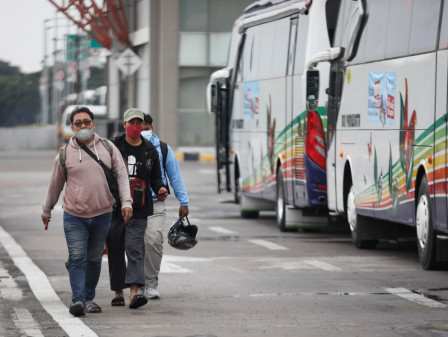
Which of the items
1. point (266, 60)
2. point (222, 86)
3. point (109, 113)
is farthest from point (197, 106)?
point (266, 60)

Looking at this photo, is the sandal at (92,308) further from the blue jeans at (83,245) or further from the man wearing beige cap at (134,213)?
the man wearing beige cap at (134,213)

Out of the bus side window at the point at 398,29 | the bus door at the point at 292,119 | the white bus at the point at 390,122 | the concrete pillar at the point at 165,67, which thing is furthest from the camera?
the concrete pillar at the point at 165,67

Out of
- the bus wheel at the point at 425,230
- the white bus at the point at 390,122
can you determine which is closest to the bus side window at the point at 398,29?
the white bus at the point at 390,122

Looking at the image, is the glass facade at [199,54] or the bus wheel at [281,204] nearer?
the bus wheel at [281,204]

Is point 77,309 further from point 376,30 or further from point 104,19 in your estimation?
point 104,19

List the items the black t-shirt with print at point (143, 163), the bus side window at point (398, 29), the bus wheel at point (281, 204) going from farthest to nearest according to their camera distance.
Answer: the bus wheel at point (281, 204) → the bus side window at point (398, 29) → the black t-shirt with print at point (143, 163)

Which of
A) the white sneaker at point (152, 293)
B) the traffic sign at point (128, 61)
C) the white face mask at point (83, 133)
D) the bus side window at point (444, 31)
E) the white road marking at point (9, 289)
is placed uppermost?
the bus side window at point (444, 31)

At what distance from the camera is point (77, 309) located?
11.2 meters

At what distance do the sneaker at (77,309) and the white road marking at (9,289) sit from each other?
129cm

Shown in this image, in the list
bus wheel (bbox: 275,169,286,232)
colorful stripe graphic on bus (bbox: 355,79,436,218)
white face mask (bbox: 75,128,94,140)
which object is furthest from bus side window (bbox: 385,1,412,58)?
bus wheel (bbox: 275,169,286,232)

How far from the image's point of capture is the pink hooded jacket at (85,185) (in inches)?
451

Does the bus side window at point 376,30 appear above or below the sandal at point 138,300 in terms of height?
above

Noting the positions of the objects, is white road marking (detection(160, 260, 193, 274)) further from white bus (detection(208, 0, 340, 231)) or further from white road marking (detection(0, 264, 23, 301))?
white bus (detection(208, 0, 340, 231))

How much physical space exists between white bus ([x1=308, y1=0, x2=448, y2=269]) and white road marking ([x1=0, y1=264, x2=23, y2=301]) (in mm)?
4185
